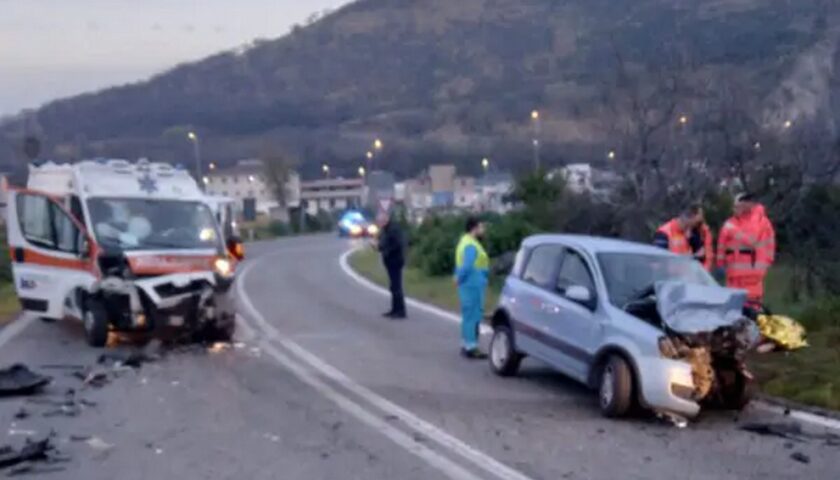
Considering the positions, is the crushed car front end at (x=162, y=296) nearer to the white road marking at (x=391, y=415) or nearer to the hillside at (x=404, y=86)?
the white road marking at (x=391, y=415)

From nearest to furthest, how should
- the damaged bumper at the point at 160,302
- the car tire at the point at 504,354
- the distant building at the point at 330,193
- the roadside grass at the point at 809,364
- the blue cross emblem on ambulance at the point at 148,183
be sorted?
the roadside grass at the point at 809,364 < the car tire at the point at 504,354 < the damaged bumper at the point at 160,302 < the blue cross emblem on ambulance at the point at 148,183 < the distant building at the point at 330,193

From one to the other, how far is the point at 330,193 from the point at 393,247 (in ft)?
251

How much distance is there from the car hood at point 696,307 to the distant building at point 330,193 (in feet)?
267

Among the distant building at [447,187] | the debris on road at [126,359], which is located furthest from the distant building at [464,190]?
the debris on road at [126,359]

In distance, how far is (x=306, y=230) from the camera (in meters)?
81.9

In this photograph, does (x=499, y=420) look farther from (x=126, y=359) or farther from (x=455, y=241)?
(x=455, y=241)

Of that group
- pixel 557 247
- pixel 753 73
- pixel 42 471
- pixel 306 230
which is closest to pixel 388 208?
pixel 557 247

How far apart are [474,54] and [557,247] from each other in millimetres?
92329

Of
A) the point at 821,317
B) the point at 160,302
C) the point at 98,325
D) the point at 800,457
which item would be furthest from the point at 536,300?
the point at 98,325

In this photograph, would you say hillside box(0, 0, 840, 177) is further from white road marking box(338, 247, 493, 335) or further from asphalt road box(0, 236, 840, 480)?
asphalt road box(0, 236, 840, 480)

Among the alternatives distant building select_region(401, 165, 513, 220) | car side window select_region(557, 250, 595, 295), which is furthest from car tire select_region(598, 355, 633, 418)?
distant building select_region(401, 165, 513, 220)

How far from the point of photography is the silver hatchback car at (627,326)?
454 inches

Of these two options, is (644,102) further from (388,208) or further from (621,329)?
(621,329)

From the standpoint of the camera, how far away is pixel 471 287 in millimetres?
16250
